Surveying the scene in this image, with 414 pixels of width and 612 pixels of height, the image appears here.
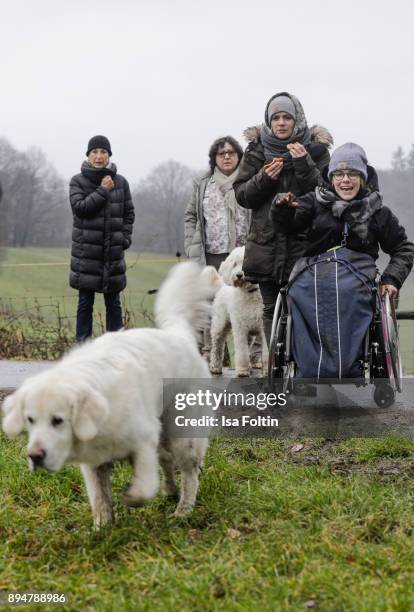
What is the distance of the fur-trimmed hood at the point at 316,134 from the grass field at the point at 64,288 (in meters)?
2.29

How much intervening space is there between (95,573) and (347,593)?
3.52 feet

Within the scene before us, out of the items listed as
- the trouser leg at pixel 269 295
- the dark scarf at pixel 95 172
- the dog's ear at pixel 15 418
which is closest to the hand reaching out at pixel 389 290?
the trouser leg at pixel 269 295

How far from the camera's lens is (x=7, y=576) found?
11.0 ft

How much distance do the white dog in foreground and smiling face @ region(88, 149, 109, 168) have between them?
4.39 metres

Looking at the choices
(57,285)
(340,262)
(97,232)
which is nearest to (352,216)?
(340,262)

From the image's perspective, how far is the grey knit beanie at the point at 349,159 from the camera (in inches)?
221

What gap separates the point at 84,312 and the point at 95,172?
1532mm

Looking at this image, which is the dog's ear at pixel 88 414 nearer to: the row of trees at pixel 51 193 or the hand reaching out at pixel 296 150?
the hand reaching out at pixel 296 150

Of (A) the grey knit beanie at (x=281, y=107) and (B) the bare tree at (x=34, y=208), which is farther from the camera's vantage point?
(B) the bare tree at (x=34, y=208)

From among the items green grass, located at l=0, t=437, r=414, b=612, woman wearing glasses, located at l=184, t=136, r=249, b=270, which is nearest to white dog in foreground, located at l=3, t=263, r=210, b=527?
green grass, located at l=0, t=437, r=414, b=612

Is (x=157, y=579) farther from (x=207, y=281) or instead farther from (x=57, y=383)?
(x=207, y=281)

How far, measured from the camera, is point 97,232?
833 centimetres

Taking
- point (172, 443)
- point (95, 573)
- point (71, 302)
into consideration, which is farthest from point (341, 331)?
point (71, 302)

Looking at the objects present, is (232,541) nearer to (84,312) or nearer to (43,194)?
(84,312)
